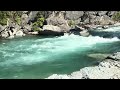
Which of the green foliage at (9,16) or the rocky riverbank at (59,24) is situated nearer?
the rocky riverbank at (59,24)

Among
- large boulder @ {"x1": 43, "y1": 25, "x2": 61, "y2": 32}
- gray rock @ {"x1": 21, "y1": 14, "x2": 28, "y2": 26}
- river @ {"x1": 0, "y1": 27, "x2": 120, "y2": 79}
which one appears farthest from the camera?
gray rock @ {"x1": 21, "y1": 14, "x2": 28, "y2": 26}

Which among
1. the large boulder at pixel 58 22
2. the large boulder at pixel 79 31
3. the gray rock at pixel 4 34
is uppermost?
the large boulder at pixel 58 22

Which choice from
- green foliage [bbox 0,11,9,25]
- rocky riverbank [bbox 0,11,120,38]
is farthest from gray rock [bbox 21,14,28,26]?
green foliage [bbox 0,11,9,25]

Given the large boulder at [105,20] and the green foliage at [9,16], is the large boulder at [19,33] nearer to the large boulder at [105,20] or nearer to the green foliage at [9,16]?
the green foliage at [9,16]

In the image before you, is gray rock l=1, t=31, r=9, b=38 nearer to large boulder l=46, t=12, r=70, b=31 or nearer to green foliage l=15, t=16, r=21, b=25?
green foliage l=15, t=16, r=21, b=25

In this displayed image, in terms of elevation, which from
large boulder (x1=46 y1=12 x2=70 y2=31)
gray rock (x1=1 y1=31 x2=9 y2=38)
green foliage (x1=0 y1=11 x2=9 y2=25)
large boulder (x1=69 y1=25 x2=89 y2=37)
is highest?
green foliage (x1=0 y1=11 x2=9 y2=25)

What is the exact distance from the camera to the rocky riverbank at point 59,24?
20.2 meters

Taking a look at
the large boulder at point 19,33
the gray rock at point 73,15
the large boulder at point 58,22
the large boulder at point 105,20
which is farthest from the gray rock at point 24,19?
the large boulder at point 105,20

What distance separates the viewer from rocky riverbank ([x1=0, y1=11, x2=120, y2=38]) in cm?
2020

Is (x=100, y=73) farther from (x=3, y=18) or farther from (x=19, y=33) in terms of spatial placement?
(x=3, y=18)

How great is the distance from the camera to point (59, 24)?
856 inches
